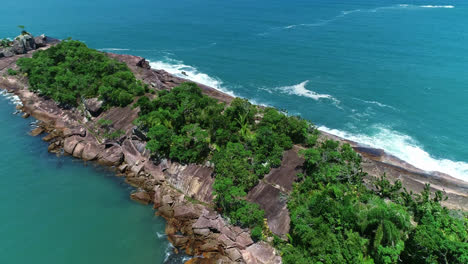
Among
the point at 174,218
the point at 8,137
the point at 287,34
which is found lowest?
the point at 174,218

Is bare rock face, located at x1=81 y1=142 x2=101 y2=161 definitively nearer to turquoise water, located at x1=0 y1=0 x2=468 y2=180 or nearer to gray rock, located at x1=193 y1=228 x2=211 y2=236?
gray rock, located at x1=193 y1=228 x2=211 y2=236

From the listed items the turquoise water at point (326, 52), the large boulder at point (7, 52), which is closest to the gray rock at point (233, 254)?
the turquoise water at point (326, 52)

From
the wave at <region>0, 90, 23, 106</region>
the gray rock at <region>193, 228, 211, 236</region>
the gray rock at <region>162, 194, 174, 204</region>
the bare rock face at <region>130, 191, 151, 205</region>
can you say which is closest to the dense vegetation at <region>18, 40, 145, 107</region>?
A: the wave at <region>0, 90, 23, 106</region>

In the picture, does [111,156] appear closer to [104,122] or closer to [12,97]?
[104,122]

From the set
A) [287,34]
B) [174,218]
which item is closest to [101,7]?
[287,34]

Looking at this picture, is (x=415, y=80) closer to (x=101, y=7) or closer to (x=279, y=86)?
(x=279, y=86)

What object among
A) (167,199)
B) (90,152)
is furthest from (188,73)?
(167,199)

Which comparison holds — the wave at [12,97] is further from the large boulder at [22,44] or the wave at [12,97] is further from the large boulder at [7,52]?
the large boulder at [22,44]
